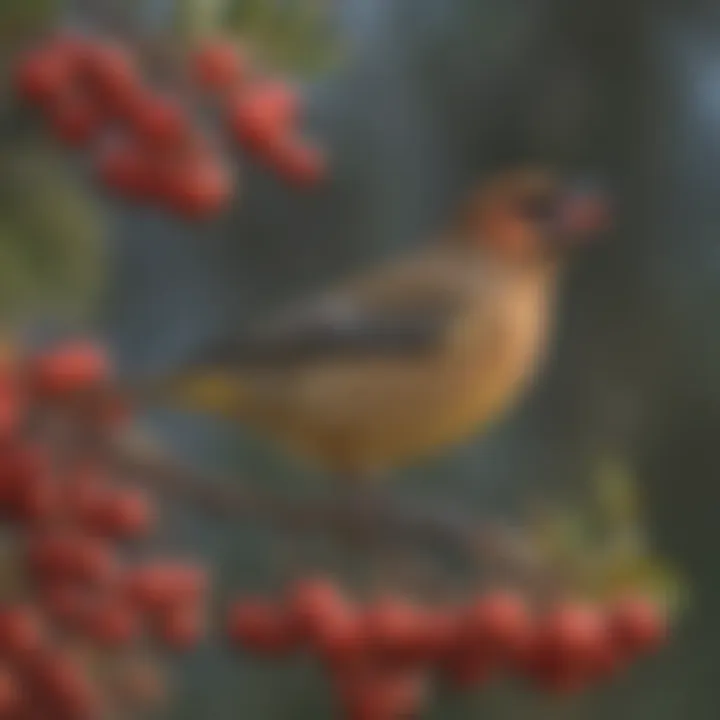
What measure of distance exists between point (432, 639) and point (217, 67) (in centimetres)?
35

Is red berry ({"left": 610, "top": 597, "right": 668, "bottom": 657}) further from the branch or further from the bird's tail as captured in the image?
the bird's tail

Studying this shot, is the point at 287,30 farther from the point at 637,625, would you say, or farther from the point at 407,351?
the point at 637,625

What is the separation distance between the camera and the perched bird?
1.00m

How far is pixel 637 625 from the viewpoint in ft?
3.27

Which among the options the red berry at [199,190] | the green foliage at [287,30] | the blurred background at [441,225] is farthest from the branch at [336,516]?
the green foliage at [287,30]

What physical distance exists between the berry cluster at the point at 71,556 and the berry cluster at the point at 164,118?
11cm

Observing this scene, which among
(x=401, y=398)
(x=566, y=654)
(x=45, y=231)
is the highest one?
(x=45, y=231)

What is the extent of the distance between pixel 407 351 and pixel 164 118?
0.64ft

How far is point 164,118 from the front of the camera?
979 millimetres

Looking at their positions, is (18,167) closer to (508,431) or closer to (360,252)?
(360,252)

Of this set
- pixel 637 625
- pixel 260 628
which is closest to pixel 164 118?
pixel 260 628

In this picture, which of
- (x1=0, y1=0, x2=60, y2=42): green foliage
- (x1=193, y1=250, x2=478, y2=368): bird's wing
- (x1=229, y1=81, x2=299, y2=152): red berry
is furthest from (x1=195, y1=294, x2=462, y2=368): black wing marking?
(x1=0, y1=0, x2=60, y2=42): green foliage

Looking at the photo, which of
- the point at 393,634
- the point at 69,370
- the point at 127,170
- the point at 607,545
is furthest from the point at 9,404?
the point at 607,545

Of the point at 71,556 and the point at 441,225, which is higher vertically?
the point at 441,225
